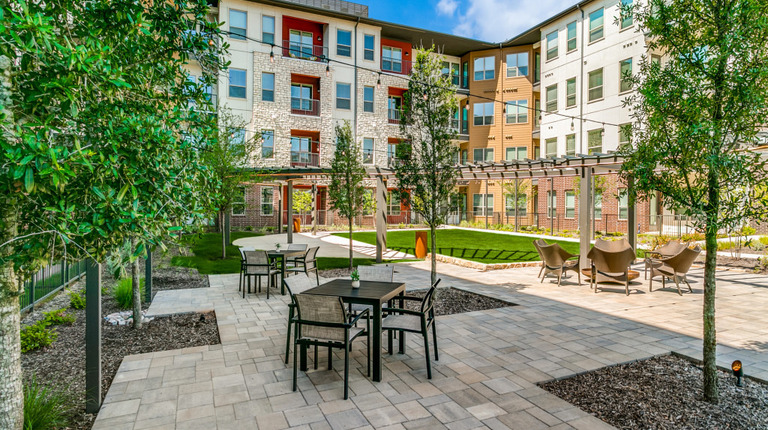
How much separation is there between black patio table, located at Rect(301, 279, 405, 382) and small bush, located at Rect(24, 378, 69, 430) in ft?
6.90

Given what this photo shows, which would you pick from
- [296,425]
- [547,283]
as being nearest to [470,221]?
[547,283]

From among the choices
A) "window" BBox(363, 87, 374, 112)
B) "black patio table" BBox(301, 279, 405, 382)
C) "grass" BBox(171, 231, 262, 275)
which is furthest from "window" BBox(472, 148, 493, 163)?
"black patio table" BBox(301, 279, 405, 382)

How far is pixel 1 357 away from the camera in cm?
270

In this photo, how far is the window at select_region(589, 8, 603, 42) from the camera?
23.2 meters

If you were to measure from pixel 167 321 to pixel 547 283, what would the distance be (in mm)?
7913

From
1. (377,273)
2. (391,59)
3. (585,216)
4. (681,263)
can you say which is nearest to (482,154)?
(391,59)

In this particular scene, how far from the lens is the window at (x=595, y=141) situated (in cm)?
2325

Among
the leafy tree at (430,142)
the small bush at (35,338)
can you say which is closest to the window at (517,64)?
the leafy tree at (430,142)

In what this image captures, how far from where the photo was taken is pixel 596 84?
77.4 ft

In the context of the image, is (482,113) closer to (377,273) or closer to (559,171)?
(559,171)

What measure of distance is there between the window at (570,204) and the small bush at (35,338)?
25.8 meters

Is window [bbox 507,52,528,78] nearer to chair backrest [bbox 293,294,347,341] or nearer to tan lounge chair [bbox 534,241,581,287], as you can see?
tan lounge chair [bbox 534,241,581,287]

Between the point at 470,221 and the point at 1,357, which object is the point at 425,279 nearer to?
the point at 1,357

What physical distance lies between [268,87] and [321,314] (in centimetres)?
2505
